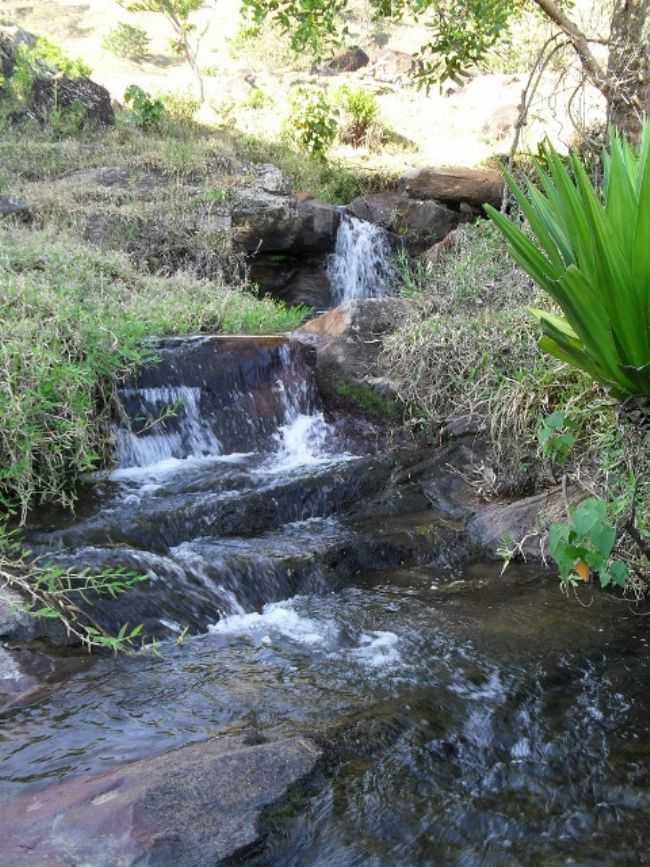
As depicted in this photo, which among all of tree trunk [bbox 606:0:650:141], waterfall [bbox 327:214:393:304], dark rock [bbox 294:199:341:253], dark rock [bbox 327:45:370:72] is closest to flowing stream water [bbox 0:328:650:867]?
tree trunk [bbox 606:0:650:141]

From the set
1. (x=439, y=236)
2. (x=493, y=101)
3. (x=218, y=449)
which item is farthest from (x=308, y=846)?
(x=493, y=101)

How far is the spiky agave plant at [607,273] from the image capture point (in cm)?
246

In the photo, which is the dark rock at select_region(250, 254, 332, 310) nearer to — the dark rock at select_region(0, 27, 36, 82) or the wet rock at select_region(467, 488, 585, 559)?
the dark rock at select_region(0, 27, 36, 82)

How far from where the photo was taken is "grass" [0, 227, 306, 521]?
4676 millimetres

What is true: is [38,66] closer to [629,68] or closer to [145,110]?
[145,110]

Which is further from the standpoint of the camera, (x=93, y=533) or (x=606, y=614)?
(x=93, y=533)

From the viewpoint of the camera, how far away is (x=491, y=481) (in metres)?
4.86

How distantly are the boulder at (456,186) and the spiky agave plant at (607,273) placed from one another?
9.37m

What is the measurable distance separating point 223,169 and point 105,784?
10.8 meters

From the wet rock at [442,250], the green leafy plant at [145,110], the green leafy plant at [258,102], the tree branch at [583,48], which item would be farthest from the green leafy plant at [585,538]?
the green leafy plant at [258,102]

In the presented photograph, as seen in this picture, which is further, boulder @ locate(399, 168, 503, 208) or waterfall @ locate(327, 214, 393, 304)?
boulder @ locate(399, 168, 503, 208)

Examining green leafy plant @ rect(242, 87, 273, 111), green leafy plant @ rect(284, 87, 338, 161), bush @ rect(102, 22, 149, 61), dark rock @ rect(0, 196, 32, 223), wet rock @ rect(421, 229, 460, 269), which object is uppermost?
bush @ rect(102, 22, 149, 61)

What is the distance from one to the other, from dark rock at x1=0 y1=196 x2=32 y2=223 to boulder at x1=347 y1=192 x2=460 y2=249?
14.5 feet

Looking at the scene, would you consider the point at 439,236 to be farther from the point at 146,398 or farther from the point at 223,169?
the point at 146,398
